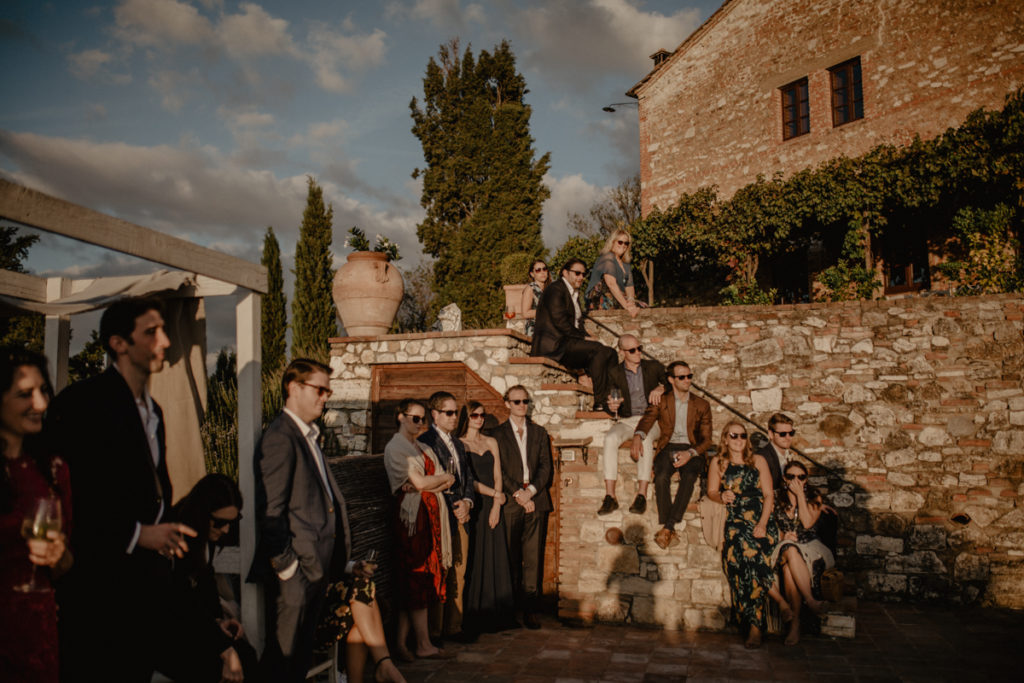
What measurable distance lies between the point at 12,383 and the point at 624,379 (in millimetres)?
5696

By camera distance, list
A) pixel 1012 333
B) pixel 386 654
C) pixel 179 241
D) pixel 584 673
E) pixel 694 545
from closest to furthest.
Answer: pixel 179 241
pixel 386 654
pixel 584 673
pixel 694 545
pixel 1012 333

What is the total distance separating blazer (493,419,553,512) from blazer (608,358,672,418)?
1.21m

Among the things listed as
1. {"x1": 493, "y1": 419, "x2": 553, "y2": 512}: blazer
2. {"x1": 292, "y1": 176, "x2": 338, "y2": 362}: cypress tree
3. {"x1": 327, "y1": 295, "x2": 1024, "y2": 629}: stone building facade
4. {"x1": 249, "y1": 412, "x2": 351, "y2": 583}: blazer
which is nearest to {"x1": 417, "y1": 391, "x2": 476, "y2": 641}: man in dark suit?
{"x1": 493, "y1": 419, "x2": 553, "y2": 512}: blazer

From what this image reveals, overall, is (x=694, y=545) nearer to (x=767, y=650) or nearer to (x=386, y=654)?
(x=767, y=650)

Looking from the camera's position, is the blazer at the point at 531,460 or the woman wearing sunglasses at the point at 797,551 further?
the blazer at the point at 531,460

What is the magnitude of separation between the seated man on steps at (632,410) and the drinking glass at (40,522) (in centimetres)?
479

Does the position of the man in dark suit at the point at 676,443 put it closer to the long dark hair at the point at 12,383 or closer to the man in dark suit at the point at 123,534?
the man in dark suit at the point at 123,534

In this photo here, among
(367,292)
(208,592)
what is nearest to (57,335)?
(208,592)

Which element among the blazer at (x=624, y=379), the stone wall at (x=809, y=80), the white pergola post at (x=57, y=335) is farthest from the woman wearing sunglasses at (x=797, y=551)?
the stone wall at (x=809, y=80)

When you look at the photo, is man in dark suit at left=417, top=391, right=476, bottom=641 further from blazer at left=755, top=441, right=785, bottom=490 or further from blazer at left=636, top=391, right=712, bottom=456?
blazer at left=755, top=441, right=785, bottom=490

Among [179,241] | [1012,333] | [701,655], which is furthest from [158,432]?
[1012,333]

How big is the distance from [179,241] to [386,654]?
8.62ft

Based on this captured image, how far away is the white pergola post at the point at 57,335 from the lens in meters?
3.95

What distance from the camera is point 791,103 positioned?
47.5 ft
